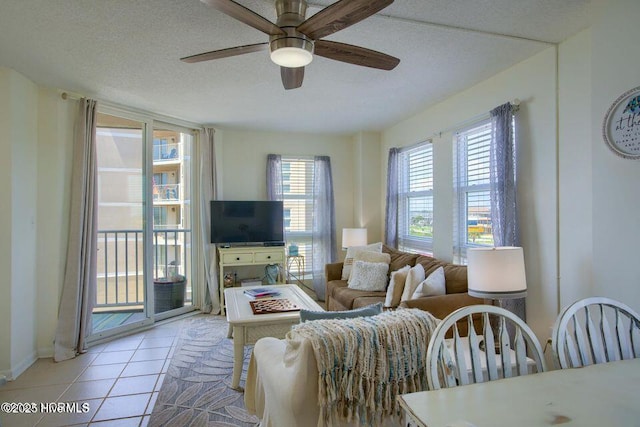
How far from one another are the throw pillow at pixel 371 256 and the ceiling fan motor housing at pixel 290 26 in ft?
8.70

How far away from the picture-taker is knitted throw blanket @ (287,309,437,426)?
135 cm

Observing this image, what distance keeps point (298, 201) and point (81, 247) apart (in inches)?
109

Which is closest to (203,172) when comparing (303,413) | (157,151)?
(157,151)

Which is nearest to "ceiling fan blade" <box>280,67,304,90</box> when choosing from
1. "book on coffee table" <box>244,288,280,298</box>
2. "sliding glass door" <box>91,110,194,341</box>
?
"book on coffee table" <box>244,288,280,298</box>

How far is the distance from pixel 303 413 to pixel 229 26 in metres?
2.14

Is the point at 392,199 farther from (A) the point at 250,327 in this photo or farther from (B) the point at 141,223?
(B) the point at 141,223

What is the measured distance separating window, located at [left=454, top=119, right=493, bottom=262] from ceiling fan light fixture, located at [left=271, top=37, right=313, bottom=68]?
200 cm

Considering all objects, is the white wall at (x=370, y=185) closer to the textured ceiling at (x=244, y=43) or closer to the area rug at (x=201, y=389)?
the textured ceiling at (x=244, y=43)

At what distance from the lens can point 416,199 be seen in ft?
14.3

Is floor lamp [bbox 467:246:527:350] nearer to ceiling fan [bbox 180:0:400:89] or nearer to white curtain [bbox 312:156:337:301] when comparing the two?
ceiling fan [bbox 180:0:400:89]

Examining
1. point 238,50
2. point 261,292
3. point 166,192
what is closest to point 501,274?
point 238,50

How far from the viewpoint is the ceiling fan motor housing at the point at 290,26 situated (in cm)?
171

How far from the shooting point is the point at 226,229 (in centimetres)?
459

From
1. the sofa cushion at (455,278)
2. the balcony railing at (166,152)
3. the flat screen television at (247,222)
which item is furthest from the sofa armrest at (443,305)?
the balcony railing at (166,152)
